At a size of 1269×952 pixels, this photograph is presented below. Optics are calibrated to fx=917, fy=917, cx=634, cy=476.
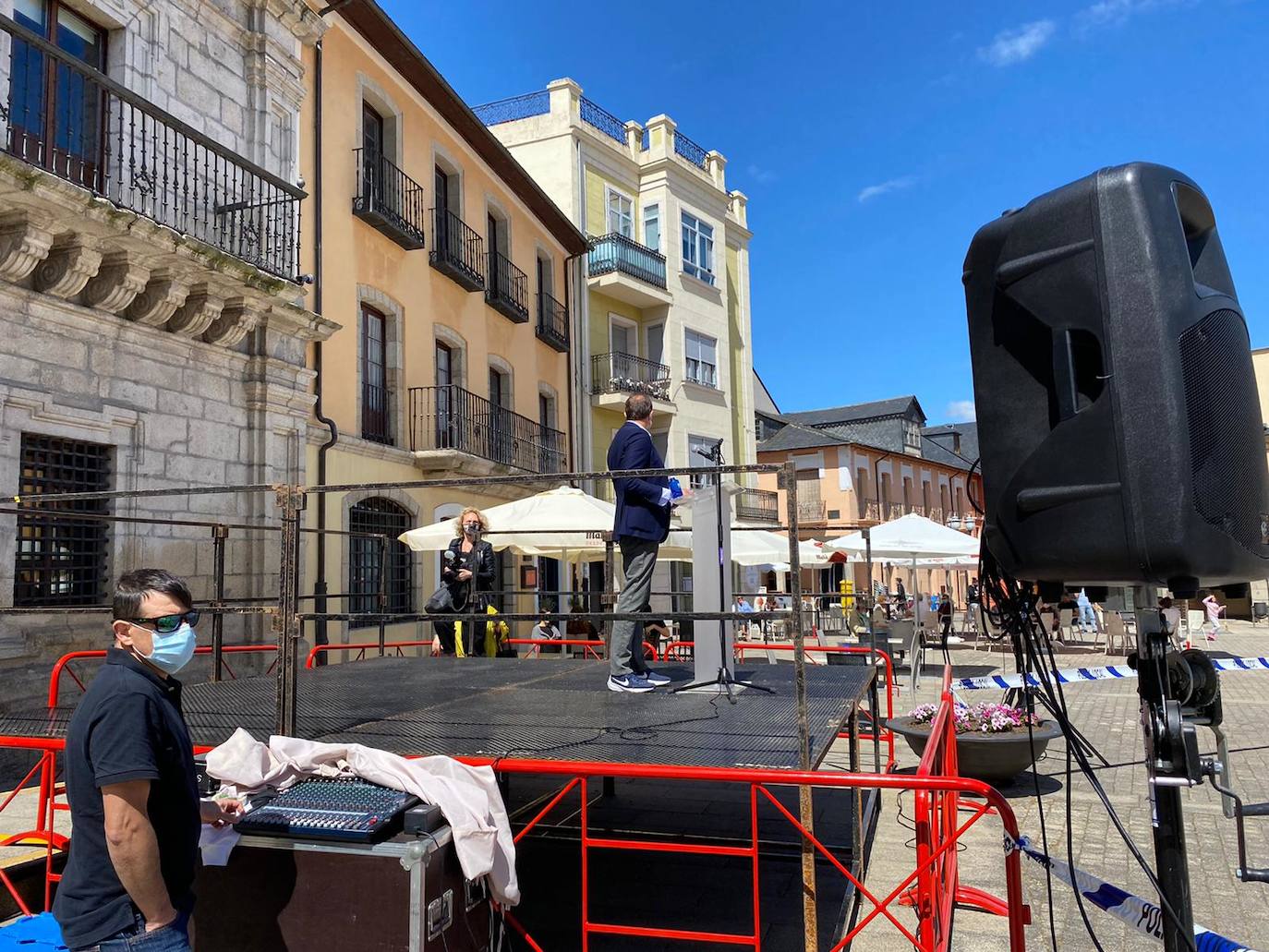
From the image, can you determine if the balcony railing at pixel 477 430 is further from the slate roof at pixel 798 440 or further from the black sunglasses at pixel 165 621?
the slate roof at pixel 798 440

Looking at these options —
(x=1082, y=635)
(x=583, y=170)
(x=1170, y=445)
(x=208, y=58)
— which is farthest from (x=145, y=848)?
(x=1082, y=635)

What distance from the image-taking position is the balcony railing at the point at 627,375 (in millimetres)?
22281

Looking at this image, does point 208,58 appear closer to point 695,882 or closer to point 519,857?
point 519,857

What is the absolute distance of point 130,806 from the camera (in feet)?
8.14

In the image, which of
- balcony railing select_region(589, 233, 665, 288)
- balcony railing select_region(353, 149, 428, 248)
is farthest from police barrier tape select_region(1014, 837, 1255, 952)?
balcony railing select_region(589, 233, 665, 288)

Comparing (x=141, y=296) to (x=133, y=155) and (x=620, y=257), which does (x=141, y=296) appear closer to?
(x=133, y=155)

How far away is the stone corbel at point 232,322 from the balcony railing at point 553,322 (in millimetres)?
10121

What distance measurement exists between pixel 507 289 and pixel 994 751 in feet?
46.8

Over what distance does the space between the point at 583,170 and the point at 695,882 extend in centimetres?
1982

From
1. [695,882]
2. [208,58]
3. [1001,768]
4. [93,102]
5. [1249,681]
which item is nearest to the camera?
[695,882]

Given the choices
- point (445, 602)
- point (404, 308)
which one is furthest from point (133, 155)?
point (404, 308)

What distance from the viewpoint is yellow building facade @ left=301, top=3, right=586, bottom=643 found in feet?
41.7

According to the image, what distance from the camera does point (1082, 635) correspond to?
22.6 meters

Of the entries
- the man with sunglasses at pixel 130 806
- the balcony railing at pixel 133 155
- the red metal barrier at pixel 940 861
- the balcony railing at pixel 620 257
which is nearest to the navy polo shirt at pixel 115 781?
the man with sunglasses at pixel 130 806
